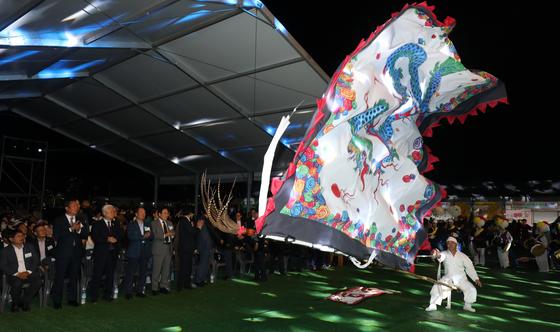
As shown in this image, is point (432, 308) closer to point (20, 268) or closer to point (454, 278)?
point (454, 278)

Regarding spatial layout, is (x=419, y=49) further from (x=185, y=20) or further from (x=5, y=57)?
(x=5, y=57)

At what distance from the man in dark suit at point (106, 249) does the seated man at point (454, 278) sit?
493cm

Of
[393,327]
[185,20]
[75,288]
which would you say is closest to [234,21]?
[185,20]

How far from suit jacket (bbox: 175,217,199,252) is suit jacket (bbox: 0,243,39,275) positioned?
2375 mm

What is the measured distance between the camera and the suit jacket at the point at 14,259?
19.1ft

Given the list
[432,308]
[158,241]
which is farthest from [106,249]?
[432,308]

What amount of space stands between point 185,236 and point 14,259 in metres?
2.77

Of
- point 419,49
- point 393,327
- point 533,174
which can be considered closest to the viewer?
point 419,49

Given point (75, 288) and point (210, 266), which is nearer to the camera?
point (75, 288)

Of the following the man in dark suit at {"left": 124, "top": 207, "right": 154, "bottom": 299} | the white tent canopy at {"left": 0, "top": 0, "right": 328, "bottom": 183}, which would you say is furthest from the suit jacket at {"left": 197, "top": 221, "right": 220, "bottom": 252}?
the white tent canopy at {"left": 0, "top": 0, "right": 328, "bottom": 183}

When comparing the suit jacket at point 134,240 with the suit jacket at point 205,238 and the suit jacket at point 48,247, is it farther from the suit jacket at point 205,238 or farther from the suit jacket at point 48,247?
the suit jacket at point 205,238

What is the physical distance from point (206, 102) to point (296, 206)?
10.1m

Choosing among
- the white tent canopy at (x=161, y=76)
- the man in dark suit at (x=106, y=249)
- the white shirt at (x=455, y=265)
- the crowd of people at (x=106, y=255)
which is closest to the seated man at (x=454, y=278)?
the white shirt at (x=455, y=265)

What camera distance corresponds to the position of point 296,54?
998cm
